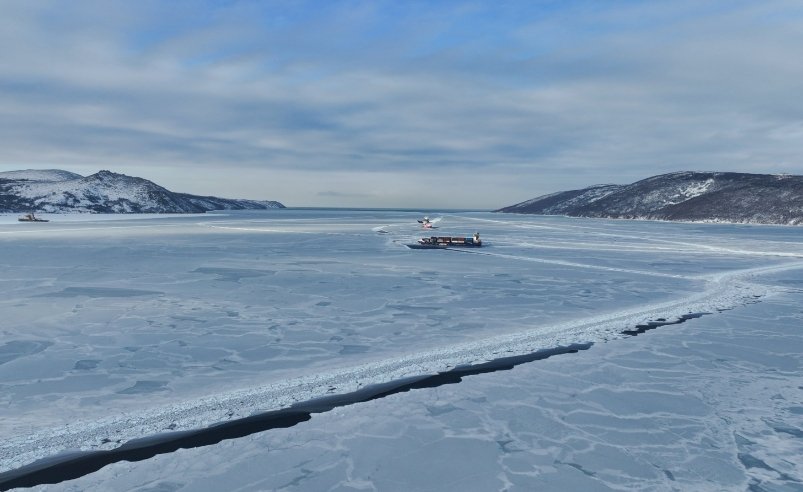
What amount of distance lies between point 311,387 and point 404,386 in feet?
4.99

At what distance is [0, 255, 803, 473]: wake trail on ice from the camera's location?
19.8 ft

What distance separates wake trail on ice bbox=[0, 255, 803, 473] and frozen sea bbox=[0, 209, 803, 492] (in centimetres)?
4

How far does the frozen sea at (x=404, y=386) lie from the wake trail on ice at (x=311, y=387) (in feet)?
0.13

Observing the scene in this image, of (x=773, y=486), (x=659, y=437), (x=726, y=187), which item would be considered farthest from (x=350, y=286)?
(x=726, y=187)

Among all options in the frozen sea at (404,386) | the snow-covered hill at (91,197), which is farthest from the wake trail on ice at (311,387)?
the snow-covered hill at (91,197)

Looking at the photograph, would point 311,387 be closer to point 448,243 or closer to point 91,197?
point 448,243

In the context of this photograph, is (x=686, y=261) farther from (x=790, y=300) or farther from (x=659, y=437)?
(x=659, y=437)

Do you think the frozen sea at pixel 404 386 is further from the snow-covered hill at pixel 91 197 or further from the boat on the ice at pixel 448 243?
the snow-covered hill at pixel 91 197

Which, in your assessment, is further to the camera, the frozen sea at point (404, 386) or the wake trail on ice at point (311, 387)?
the wake trail on ice at point (311, 387)

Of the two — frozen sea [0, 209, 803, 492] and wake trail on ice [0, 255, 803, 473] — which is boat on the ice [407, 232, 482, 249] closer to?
frozen sea [0, 209, 803, 492]

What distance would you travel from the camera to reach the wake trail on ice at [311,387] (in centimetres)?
602

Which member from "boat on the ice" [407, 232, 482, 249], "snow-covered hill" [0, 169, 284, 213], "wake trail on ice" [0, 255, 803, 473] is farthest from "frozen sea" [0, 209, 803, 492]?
"snow-covered hill" [0, 169, 284, 213]

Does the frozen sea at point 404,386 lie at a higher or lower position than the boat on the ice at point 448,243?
lower

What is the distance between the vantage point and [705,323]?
12.4m
